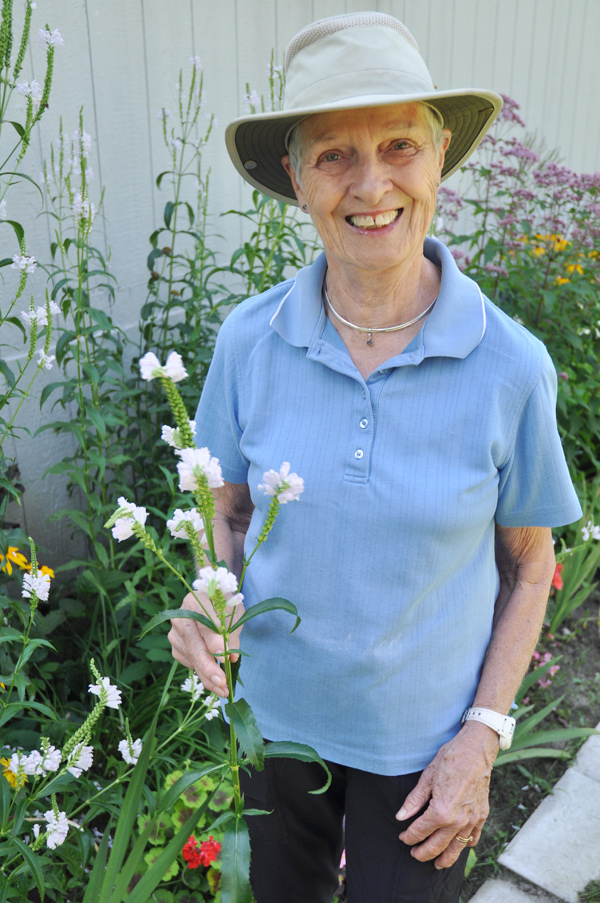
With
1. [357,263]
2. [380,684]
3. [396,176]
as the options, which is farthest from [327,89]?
[380,684]

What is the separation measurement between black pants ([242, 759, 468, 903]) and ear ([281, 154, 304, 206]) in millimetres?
1056

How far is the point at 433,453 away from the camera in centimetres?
137

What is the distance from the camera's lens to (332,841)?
1747 millimetres

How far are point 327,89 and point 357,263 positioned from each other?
28cm

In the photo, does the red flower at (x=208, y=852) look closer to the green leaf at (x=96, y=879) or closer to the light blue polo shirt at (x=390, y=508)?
the green leaf at (x=96, y=879)

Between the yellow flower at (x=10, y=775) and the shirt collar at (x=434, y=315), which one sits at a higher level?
the shirt collar at (x=434, y=315)

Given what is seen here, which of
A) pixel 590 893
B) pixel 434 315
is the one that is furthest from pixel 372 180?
pixel 590 893

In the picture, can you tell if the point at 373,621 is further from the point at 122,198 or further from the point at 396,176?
the point at 122,198

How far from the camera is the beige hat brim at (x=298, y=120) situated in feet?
4.24

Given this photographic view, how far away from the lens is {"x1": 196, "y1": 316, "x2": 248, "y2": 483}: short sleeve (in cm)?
156

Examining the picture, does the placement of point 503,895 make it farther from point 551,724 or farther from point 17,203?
point 17,203

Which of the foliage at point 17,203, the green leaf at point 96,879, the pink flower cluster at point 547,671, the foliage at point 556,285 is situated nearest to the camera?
the green leaf at point 96,879

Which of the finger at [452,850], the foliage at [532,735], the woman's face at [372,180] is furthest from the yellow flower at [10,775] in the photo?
the foliage at [532,735]

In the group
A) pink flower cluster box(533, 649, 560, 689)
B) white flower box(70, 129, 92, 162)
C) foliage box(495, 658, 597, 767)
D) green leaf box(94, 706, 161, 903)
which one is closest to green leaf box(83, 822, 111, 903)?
green leaf box(94, 706, 161, 903)
